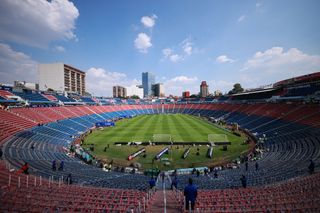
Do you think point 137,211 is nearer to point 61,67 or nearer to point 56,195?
point 56,195

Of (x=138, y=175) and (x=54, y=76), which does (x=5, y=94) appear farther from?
(x=54, y=76)

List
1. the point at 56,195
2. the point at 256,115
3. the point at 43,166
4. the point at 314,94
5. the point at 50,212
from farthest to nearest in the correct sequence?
the point at 256,115 < the point at 314,94 < the point at 43,166 < the point at 56,195 < the point at 50,212

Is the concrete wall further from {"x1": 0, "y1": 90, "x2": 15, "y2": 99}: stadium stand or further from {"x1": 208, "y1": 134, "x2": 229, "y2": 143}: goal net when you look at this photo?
{"x1": 208, "y1": 134, "x2": 229, "y2": 143}: goal net

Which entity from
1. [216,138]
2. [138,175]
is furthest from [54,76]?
[138,175]

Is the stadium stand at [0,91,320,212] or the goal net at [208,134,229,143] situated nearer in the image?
the stadium stand at [0,91,320,212]

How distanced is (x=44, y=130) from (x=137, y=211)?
41.4 meters

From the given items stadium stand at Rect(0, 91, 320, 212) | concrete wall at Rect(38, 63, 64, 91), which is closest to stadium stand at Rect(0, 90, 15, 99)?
stadium stand at Rect(0, 91, 320, 212)

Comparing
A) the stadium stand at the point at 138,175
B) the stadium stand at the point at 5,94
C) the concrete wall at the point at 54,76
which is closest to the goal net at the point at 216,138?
the stadium stand at the point at 138,175

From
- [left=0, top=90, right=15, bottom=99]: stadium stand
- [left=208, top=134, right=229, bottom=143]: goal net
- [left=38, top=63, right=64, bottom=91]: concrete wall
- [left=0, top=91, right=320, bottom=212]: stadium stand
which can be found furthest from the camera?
[left=38, top=63, right=64, bottom=91]: concrete wall

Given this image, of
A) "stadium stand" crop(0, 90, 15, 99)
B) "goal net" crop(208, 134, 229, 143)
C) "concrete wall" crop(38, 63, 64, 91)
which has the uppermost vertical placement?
"concrete wall" crop(38, 63, 64, 91)

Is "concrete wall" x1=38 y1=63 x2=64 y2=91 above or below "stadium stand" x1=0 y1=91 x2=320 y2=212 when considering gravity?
above

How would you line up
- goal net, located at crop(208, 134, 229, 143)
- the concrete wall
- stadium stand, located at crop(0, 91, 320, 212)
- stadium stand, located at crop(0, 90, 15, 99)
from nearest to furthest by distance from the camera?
stadium stand, located at crop(0, 91, 320, 212) → goal net, located at crop(208, 134, 229, 143) → stadium stand, located at crop(0, 90, 15, 99) → the concrete wall

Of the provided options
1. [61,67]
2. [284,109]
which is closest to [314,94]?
[284,109]

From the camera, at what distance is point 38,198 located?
34.4ft
